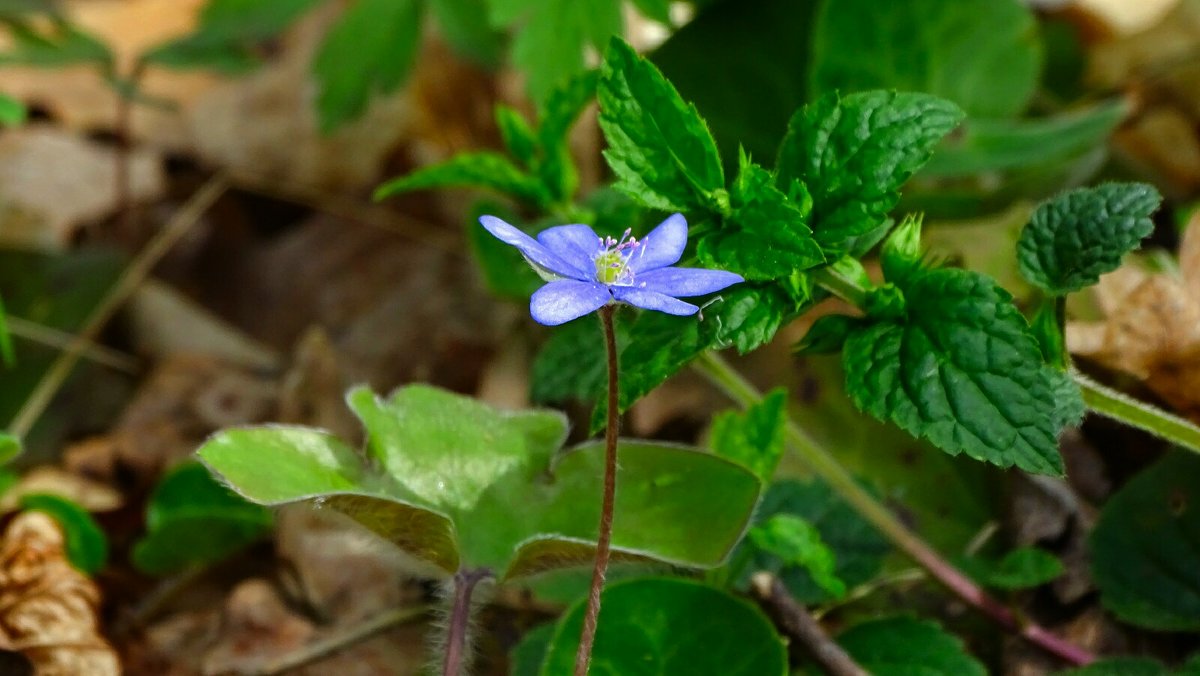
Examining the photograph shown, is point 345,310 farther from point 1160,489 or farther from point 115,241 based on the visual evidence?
point 1160,489

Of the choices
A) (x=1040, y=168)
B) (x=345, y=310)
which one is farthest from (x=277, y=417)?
(x=1040, y=168)

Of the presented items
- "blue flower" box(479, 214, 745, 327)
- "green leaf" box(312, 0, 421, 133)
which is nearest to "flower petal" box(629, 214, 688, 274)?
"blue flower" box(479, 214, 745, 327)

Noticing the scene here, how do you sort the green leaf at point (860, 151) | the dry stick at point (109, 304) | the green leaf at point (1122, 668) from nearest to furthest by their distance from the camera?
the green leaf at point (860, 151), the green leaf at point (1122, 668), the dry stick at point (109, 304)

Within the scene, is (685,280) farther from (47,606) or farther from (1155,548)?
(47,606)

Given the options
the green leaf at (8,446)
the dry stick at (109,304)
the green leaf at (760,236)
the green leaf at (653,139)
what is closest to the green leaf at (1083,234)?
the green leaf at (760,236)

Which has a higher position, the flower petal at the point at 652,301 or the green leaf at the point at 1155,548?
the flower petal at the point at 652,301

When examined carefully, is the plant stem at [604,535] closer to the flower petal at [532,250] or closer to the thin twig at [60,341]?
the flower petal at [532,250]
